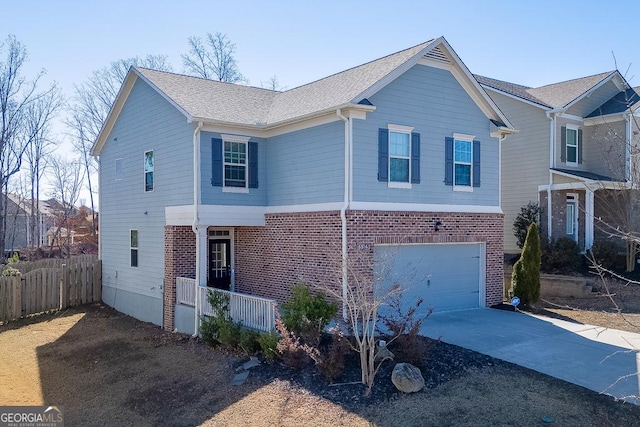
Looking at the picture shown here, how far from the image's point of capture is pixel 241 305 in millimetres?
12023

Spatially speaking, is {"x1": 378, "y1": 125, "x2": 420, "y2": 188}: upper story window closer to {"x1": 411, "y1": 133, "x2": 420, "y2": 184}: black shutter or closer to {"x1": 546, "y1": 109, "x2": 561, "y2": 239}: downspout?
{"x1": 411, "y1": 133, "x2": 420, "y2": 184}: black shutter

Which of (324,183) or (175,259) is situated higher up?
(324,183)

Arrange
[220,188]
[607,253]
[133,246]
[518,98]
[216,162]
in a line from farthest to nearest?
[518,98], [607,253], [133,246], [220,188], [216,162]

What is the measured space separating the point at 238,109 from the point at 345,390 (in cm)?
957

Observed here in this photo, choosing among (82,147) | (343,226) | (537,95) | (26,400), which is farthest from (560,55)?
(82,147)

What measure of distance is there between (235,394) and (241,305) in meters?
3.08

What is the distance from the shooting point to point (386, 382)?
8.73 m

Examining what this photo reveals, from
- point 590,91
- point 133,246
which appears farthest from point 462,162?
point 133,246

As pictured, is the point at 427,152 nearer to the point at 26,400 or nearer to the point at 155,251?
the point at 155,251

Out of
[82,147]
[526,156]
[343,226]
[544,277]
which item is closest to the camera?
[343,226]

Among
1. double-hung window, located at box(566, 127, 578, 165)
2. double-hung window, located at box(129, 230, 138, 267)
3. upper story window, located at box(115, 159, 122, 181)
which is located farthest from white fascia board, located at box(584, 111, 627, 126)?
upper story window, located at box(115, 159, 122, 181)

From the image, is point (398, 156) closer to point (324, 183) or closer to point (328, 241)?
point (324, 183)

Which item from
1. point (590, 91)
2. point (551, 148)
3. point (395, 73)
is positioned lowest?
point (551, 148)

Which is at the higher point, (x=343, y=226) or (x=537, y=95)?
(x=537, y=95)
